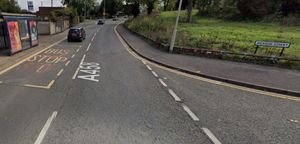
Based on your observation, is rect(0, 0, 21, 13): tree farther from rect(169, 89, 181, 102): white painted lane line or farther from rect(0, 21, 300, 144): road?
rect(169, 89, 181, 102): white painted lane line

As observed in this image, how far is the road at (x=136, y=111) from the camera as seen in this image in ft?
16.8

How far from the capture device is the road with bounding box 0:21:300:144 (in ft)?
16.8

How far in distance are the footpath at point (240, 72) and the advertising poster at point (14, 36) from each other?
343 inches

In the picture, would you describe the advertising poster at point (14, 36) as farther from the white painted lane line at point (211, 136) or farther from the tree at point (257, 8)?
the tree at point (257, 8)

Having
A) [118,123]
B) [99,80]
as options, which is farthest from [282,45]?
[118,123]

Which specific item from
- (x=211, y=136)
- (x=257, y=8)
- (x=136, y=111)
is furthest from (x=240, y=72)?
(x=257, y=8)

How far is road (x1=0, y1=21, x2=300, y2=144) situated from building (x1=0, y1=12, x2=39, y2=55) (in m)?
5.32

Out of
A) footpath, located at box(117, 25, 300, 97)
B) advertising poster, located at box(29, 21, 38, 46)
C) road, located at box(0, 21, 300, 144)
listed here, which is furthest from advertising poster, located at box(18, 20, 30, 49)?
footpath, located at box(117, 25, 300, 97)

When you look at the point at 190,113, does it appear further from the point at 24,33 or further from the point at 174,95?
the point at 24,33

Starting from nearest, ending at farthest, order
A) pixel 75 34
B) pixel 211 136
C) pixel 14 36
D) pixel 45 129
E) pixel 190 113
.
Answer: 1. pixel 211 136
2. pixel 45 129
3. pixel 190 113
4. pixel 14 36
5. pixel 75 34

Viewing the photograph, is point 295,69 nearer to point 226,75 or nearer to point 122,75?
point 226,75

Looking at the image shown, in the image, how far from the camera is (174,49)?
1747 centimetres

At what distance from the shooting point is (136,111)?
6539mm

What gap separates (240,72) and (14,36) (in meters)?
14.1
